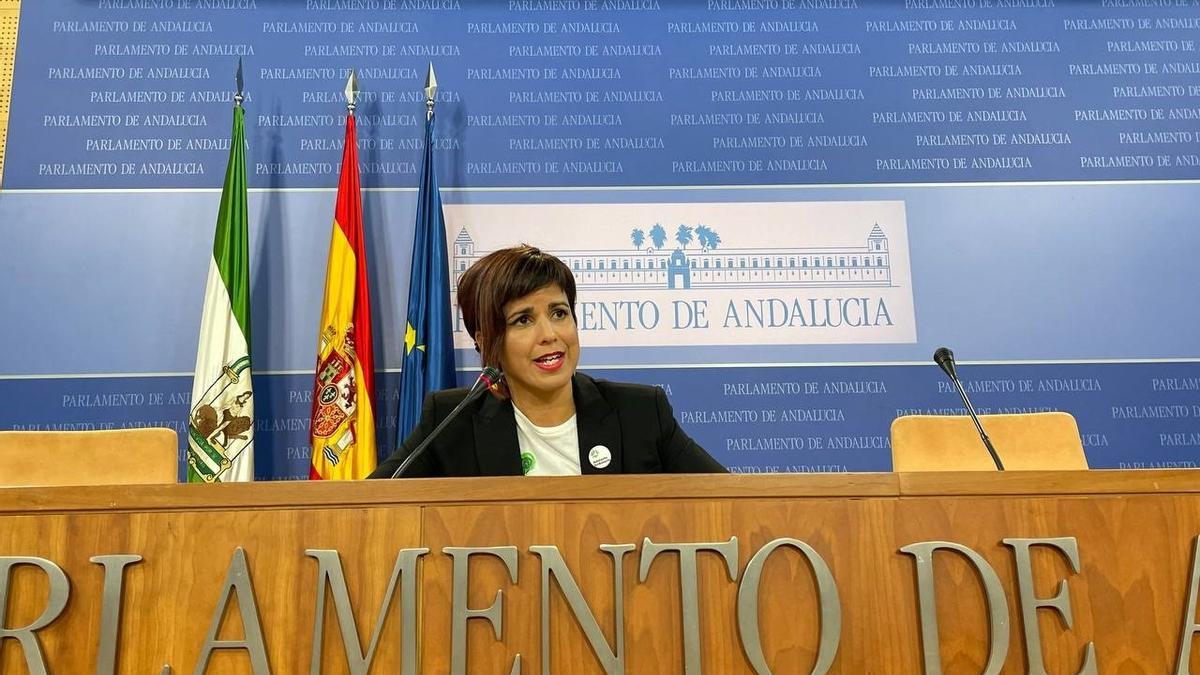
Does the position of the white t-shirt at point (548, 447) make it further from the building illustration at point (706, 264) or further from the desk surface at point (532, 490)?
the building illustration at point (706, 264)

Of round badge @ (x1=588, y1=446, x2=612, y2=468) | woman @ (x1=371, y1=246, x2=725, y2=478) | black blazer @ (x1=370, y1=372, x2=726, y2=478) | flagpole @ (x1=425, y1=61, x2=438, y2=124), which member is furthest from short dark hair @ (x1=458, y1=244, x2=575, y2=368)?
flagpole @ (x1=425, y1=61, x2=438, y2=124)

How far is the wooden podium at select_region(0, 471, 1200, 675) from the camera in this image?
1.39 m

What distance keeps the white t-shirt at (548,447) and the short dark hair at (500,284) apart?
0.18 meters

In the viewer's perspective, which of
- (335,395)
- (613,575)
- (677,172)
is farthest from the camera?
(677,172)

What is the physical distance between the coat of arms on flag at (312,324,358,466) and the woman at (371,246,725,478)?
1.30 metres

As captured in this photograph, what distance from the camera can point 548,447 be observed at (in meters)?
2.25

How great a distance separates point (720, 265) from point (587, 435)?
1686 mm

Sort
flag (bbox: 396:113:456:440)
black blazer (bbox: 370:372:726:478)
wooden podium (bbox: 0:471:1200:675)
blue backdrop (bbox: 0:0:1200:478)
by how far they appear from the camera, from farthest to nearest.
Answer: blue backdrop (bbox: 0:0:1200:478) → flag (bbox: 396:113:456:440) → black blazer (bbox: 370:372:726:478) → wooden podium (bbox: 0:471:1200:675)

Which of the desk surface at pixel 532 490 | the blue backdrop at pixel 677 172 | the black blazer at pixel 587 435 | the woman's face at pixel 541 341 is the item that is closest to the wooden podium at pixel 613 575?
the desk surface at pixel 532 490

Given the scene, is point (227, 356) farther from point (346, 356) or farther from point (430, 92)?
point (430, 92)

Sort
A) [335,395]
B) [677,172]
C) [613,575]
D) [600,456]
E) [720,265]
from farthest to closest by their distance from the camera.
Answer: [677,172], [720,265], [335,395], [600,456], [613,575]

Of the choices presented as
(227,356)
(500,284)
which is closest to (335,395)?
(227,356)

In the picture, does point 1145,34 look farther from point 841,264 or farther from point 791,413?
point 791,413

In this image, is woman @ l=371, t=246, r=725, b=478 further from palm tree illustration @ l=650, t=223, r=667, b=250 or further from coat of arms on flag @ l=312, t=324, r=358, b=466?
palm tree illustration @ l=650, t=223, r=667, b=250
